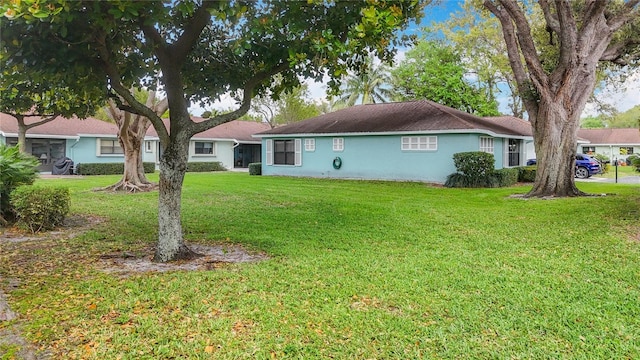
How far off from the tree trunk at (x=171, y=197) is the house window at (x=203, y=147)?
2684 cm

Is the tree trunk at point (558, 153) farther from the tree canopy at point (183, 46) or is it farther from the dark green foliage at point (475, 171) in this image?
the tree canopy at point (183, 46)

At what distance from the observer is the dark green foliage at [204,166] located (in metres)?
29.7

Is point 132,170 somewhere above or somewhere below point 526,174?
above

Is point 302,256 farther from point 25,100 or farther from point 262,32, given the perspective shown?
point 25,100

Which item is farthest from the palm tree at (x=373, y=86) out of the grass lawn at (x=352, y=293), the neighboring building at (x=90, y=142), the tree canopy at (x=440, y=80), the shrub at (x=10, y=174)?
A: the shrub at (x=10, y=174)

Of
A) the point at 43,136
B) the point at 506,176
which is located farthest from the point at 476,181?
the point at 43,136

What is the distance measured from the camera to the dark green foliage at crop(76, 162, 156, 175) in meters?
25.8

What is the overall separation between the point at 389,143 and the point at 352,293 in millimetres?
16752

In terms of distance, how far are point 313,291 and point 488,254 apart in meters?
3.10

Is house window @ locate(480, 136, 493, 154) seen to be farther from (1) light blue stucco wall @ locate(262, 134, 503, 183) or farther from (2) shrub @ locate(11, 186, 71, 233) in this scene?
(2) shrub @ locate(11, 186, 71, 233)

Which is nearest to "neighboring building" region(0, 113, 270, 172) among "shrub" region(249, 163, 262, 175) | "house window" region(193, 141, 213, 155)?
"house window" region(193, 141, 213, 155)

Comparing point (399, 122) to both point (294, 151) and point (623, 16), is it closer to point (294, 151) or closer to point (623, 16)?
point (294, 151)

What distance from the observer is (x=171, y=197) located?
6.04 metres

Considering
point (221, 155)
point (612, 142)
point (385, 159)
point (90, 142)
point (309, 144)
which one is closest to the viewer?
point (385, 159)
